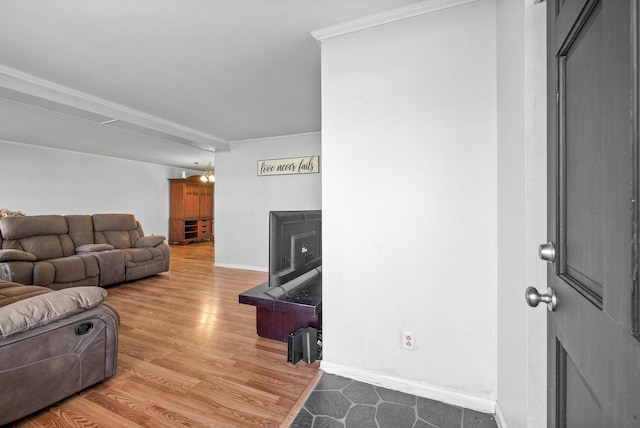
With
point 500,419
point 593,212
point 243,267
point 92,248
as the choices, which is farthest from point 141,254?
point 593,212

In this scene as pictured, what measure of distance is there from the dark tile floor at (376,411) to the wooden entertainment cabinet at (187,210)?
817 cm

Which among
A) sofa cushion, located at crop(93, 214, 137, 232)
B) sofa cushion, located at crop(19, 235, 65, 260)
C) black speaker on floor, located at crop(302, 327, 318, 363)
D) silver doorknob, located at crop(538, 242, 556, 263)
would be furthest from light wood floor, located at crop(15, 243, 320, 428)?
sofa cushion, located at crop(93, 214, 137, 232)

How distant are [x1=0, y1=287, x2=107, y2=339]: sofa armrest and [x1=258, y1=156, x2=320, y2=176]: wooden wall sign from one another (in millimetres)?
3586

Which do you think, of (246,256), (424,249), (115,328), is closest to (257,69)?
(424,249)

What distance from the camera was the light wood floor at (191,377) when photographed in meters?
1.61

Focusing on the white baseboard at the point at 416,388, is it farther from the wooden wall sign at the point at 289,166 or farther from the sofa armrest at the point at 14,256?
the sofa armrest at the point at 14,256

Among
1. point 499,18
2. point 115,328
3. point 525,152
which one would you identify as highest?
point 499,18

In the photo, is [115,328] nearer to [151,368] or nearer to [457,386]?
[151,368]

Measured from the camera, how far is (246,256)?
550cm

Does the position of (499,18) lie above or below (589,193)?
above

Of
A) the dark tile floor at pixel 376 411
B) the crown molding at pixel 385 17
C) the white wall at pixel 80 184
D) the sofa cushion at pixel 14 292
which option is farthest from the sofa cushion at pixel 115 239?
the crown molding at pixel 385 17

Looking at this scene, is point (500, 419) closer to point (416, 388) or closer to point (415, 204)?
point (416, 388)

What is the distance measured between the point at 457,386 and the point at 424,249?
2.68 feet

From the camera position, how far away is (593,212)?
2.15 ft
